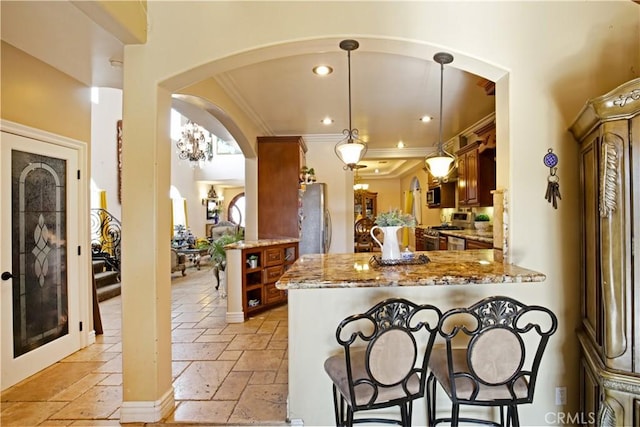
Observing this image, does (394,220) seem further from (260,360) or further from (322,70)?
(260,360)

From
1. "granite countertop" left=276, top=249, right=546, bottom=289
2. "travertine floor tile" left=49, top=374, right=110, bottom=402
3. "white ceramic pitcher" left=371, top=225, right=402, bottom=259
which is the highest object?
"white ceramic pitcher" left=371, top=225, right=402, bottom=259

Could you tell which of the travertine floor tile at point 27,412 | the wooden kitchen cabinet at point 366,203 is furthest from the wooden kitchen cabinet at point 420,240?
the travertine floor tile at point 27,412

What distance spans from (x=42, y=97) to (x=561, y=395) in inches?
181

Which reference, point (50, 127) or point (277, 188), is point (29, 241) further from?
point (277, 188)

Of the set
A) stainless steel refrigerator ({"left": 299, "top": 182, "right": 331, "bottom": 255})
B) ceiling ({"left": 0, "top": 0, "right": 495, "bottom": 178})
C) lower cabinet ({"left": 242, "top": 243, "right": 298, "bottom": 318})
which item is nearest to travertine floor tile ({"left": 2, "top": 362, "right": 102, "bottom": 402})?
lower cabinet ({"left": 242, "top": 243, "right": 298, "bottom": 318})

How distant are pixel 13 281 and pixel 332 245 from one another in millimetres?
4449

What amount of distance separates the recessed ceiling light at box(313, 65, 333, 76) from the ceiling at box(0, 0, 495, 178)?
0.18 feet

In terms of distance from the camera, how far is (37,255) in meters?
3.10

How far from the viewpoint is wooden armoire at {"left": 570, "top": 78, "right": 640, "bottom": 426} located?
1.50m

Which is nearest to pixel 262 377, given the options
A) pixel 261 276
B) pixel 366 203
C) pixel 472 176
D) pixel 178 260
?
pixel 261 276

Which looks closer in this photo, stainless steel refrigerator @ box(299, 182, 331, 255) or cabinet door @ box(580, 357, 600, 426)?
cabinet door @ box(580, 357, 600, 426)

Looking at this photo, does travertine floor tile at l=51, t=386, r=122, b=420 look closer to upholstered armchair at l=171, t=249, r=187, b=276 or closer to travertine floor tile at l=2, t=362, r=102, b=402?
travertine floor tile at l=2, t=362, r=102, b=402

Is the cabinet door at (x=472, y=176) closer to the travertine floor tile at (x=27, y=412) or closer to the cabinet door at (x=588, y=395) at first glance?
the cabinet door at (x=588, y=395)

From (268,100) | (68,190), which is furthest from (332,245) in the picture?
(68,190)
